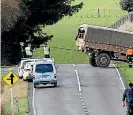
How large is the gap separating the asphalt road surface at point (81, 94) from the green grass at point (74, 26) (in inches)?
863

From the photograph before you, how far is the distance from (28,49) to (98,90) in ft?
55.3

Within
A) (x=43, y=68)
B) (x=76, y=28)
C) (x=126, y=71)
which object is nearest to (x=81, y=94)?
(x=43, y=68)

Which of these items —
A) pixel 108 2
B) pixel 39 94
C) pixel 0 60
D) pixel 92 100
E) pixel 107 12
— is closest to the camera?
pixel 92 100

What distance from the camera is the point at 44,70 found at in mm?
43969

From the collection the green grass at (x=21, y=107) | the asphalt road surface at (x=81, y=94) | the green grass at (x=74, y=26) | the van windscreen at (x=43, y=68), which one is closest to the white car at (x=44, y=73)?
the van windscreen at (x=43, y=68)

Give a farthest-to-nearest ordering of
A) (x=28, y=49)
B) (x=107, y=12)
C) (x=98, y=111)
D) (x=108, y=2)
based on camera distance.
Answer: (x=108, y=2) < (x=107, y=12) < (x=28, y=49) < (x=98, y=111)

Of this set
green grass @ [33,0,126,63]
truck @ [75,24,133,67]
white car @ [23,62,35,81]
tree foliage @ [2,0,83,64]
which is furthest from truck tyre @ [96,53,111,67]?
green grass @ [33,0,126,63]

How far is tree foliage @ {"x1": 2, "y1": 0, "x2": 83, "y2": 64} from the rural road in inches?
210

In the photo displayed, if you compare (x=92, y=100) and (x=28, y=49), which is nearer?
(x=92, y=100)

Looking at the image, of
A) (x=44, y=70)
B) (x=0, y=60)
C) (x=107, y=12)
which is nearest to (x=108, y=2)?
(x=107, y=12)

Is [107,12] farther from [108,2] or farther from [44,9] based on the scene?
[44,9]

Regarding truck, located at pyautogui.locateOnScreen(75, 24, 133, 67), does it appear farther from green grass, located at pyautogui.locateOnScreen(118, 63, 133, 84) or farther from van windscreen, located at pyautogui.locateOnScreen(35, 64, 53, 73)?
van windscreen, located at pyautogui.locateOnScreen(35, 64, 53, 73)

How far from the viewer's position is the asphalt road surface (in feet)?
111

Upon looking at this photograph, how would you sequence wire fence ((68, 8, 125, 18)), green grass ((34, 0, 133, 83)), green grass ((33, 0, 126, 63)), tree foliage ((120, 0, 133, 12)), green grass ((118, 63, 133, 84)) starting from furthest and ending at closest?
wire fence ((68, 8, 125, 18))
tree foliage ((120, 0, 133, 12))
green grass ((33, 0, 126, 63))
green grass ((34, 0, 133, 83))
green grass ((118, 63, 133, 84))
